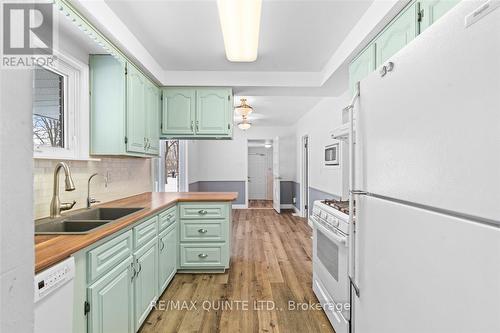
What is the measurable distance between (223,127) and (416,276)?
2.75m

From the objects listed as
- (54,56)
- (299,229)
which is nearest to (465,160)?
(54,56)

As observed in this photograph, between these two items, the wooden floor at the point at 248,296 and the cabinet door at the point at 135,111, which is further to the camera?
the cabinet door at the point at 135,111

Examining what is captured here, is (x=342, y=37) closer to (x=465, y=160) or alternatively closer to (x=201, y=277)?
(x=465, y=160)

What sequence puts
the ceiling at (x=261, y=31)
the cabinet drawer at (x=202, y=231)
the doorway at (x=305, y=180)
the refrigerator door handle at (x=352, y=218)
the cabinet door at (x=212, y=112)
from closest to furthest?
the refrigerator door handle at (x=352, y=218) < the ceiling at (x=261, y=31) < the cabinet drawer at (x=202, y=231) < the cabinet door at (x=212, y=112) < the doorway at (x=305, y=180)

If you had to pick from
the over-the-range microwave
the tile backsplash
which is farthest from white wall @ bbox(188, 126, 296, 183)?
the tile backsplash

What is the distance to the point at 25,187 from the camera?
1.61 feet

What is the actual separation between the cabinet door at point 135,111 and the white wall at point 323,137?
2.46 m

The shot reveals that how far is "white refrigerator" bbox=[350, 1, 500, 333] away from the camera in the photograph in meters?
0.62

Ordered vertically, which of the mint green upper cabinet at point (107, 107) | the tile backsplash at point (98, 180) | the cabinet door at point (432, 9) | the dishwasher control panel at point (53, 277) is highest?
the cabinet door at point (432, 9)

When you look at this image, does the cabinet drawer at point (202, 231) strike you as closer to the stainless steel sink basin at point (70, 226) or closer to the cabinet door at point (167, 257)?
the cabinet door at point (167, 257)

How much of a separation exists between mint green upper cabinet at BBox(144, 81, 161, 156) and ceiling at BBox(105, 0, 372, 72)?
1.10 feet

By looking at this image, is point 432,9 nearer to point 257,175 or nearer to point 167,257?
point 167,257

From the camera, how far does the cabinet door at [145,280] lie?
6.10 ft

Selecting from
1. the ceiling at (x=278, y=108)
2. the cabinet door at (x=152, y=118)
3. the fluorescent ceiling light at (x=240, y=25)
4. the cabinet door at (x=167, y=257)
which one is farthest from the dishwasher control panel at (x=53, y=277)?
the ceiling at (x=278, y=108)
